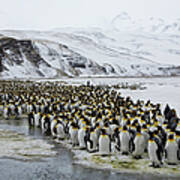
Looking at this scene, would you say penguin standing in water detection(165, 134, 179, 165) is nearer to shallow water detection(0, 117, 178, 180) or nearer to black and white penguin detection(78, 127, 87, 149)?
shallow water detection(0, 117, 178, 180)

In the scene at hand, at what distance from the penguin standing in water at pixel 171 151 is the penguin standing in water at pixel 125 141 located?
1210 mm

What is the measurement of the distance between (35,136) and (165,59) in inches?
4257

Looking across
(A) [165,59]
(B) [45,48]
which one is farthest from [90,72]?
(A) [165,59]

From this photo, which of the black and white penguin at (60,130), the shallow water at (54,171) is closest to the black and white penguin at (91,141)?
the shallow water at (54,171)

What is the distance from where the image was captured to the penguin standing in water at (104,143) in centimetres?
869

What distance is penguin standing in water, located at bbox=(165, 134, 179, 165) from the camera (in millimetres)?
7875

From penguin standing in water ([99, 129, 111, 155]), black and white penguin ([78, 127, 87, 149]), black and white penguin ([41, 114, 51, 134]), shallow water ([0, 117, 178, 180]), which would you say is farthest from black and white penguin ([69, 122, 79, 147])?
black and white penguin ([41, 114, 51, 134])

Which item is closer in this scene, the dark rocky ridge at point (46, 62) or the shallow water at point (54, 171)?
the shallow water at point (54, 171)

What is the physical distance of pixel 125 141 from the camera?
8.82 metres

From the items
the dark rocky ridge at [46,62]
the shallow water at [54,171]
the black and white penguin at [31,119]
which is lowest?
the shallow water at [54,171]

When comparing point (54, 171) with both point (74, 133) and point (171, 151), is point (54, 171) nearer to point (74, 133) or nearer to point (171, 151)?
point (74, 133)

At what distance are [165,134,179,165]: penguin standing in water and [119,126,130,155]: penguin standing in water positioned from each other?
1.21 m

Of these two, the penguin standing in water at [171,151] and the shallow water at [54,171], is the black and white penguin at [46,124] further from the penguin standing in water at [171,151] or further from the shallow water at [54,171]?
the penguin standing in water at [171,151]

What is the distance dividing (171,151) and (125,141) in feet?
4.49
